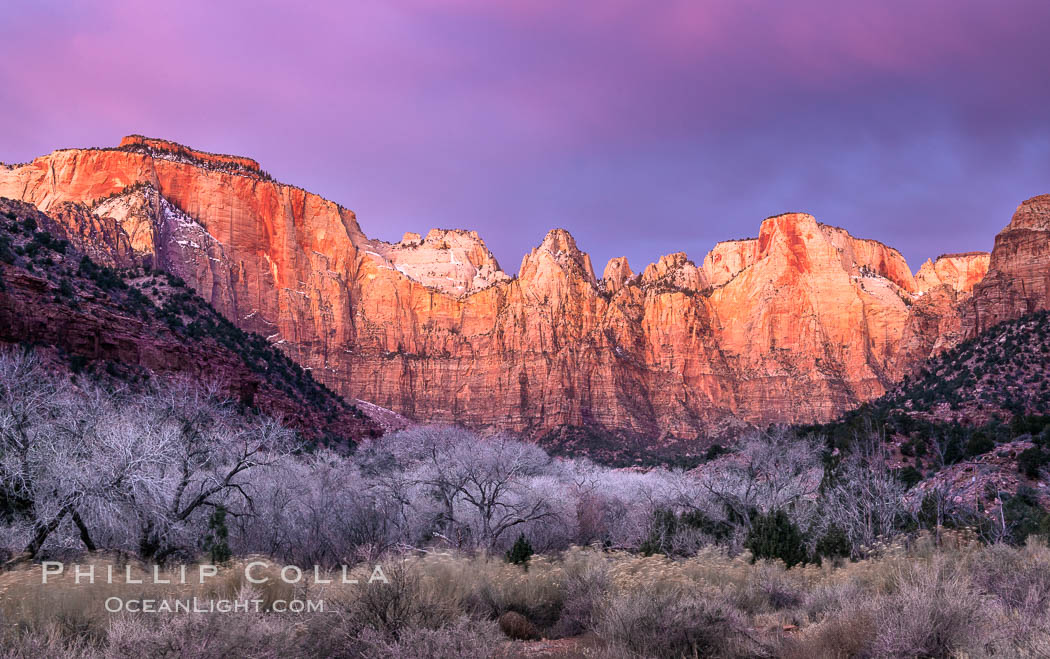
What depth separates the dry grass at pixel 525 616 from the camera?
645 centimetres

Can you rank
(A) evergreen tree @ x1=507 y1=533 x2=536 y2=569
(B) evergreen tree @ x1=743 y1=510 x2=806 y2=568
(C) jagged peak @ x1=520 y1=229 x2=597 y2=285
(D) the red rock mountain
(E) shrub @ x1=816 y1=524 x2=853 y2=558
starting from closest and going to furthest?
1. (A) evergreen tree @ x1=507 y1=533 x2=536 y2=569
2. (B) evergreen tree @ x1=743 y1=510 x2=806 y2=568
3. (E) shrub @ x1=816 y1=524 x2=853 y2=558
4. (D) the red rock mountain
5. (C) jagged peak @ x1=520 y1=229 x2=597 y2=285

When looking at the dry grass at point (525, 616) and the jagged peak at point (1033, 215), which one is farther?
the jagged peak at point (1033, 215)

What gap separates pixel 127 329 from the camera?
1337 inches

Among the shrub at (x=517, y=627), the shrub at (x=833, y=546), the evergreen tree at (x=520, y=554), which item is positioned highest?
the shrub at (x=517, y=627)

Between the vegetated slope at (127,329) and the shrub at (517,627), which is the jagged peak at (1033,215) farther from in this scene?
the shrub at (517,627)

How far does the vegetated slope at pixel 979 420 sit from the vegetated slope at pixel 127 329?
3387 centimetres

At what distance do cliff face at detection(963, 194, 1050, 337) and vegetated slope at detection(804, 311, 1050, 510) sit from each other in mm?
4150

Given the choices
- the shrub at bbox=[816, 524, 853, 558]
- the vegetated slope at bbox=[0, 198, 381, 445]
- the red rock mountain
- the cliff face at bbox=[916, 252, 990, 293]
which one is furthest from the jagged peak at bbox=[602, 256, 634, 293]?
the shrub at bbox=[816, 524, 853, 558]

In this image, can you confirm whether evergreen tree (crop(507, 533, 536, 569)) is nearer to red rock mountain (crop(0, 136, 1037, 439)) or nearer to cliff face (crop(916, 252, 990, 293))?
red rock mountain (crop(0, 136, 1037, 439))

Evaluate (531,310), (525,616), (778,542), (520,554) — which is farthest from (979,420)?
(531,310)

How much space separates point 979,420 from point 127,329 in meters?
46.1

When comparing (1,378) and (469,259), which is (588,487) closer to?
(1,378)

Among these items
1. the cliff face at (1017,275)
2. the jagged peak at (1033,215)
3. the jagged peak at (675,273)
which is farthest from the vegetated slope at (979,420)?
the jagged peak at (675,273)

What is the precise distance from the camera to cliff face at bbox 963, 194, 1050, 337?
5603cm
